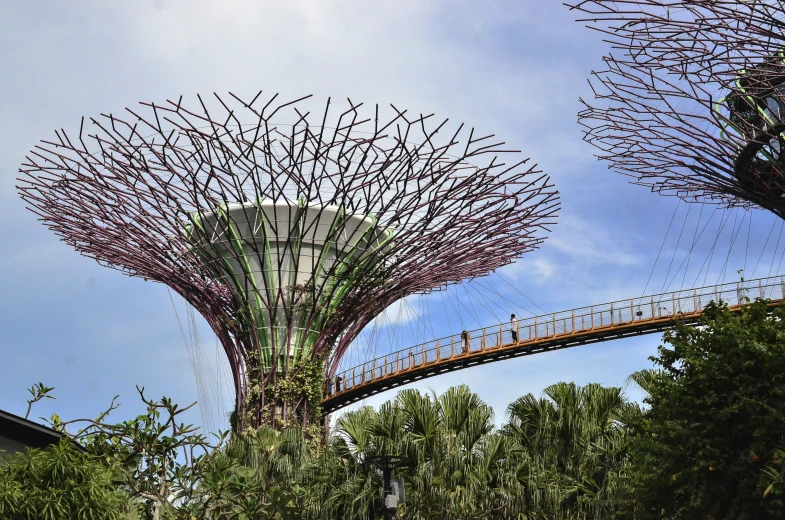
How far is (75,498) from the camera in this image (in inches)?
475

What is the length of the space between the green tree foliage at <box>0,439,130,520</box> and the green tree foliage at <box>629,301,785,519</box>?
821cm

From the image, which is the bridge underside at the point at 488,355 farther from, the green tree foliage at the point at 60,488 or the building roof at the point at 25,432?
the green tree foliage at the point at 60,488

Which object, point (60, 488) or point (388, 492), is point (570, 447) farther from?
point (60, 488)

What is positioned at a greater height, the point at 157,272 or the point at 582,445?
the point at 157,272

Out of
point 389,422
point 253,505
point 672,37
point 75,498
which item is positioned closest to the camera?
point 253,505

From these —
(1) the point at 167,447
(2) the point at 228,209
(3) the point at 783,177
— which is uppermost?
(2) the point at 228,209

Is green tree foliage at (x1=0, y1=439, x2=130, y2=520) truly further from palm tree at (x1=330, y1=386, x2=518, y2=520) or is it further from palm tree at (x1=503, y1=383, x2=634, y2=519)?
palm tree at (x1=503, y1=383, x2=634, y2=519)

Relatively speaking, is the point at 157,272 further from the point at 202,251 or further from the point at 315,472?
the point at 315,472

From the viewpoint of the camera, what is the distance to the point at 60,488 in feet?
40.2

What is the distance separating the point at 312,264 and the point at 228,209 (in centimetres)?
347

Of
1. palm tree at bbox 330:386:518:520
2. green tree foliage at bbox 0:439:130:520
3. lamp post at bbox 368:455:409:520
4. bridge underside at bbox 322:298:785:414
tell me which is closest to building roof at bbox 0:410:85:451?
green tree foliage at bbox 0:439:130:520

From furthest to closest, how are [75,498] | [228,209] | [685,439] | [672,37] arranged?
[228,209] < [672,37] < [685,439] < [75,498]

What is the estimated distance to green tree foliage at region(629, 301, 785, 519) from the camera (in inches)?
557

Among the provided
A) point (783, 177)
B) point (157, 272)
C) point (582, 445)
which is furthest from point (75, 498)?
point (157, 272)
